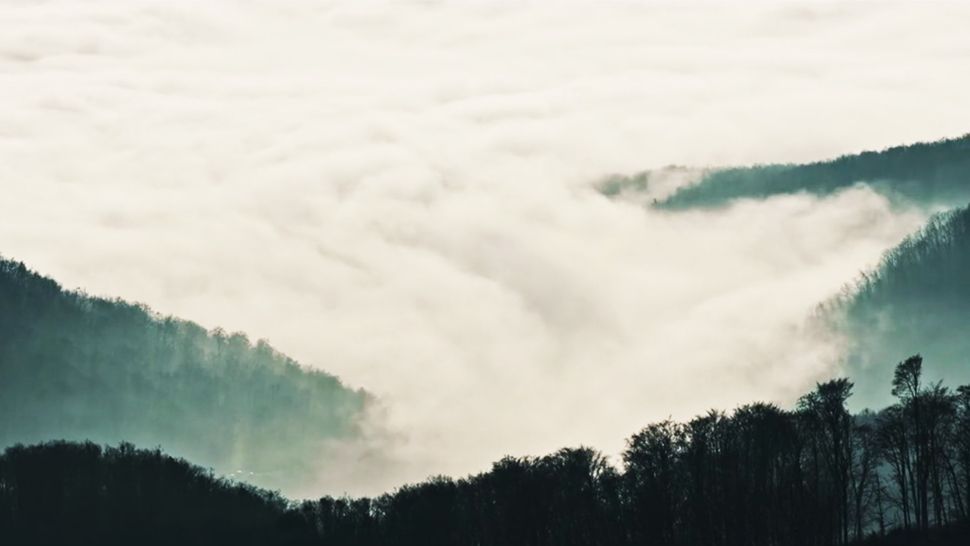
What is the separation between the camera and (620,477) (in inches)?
6713

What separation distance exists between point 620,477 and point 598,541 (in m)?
8.69

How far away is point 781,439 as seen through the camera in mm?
155750

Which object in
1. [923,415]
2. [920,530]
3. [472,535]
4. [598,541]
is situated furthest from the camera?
[472,535]

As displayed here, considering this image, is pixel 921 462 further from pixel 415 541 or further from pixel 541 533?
pixel 415 541

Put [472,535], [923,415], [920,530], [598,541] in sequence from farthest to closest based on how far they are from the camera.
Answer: [472,535]
[598,541]
[923,415]
[920,530]

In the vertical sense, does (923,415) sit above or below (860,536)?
above

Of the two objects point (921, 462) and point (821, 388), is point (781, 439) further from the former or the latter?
point (921, 462)

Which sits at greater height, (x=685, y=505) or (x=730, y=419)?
(x=730, y=419)

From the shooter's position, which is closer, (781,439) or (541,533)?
(781,439)

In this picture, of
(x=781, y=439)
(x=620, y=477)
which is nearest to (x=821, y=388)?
(x=781, y=439)

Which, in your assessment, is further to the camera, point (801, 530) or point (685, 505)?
point (685, 505)

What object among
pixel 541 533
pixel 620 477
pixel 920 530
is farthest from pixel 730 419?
pixel 920 530

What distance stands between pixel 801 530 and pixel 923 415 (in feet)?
58.1

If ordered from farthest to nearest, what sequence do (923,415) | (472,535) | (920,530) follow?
(472,535), (923,415), (920,530)
